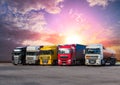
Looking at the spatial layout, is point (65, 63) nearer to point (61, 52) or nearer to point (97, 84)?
point (61, 52)

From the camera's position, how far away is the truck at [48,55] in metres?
46.6

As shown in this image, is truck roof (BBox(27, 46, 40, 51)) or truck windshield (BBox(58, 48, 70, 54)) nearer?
truck windshield (BBox(58, 48, 70, 54))

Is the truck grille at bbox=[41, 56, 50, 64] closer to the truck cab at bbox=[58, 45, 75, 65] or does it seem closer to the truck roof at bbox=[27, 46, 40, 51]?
the truck cab at bbox=[58, 45, 75, 65]

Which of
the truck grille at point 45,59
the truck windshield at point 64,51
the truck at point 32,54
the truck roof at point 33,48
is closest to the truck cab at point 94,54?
the truck windshield at point 64,51

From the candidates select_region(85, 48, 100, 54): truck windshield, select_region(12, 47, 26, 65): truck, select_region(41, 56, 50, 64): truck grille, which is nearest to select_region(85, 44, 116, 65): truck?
select_region(85, 48, 100, 54): truck windshield

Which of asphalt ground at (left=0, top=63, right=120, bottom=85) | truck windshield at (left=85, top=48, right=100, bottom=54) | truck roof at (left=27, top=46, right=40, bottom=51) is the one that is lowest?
asphalt ground at (left=0, top=63, right=120, bottom=85)

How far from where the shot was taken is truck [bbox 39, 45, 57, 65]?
4658 centimetres

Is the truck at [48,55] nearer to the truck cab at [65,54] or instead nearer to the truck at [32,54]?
the truck at [32,54]

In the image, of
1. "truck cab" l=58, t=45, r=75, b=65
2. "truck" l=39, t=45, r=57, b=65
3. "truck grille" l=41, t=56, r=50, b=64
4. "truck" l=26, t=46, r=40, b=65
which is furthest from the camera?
"truck" l=26, t=46, r=40, b=65

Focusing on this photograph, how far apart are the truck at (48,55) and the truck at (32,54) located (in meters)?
1.13

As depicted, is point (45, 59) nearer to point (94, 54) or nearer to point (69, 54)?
point (69, 54)

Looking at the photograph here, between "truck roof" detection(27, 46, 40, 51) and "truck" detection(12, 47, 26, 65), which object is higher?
"truck roof" detection(27, 46, 40, 51)

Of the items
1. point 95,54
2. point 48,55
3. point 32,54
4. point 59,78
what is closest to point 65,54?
point 48,55

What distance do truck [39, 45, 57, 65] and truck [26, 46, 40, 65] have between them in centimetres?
113
